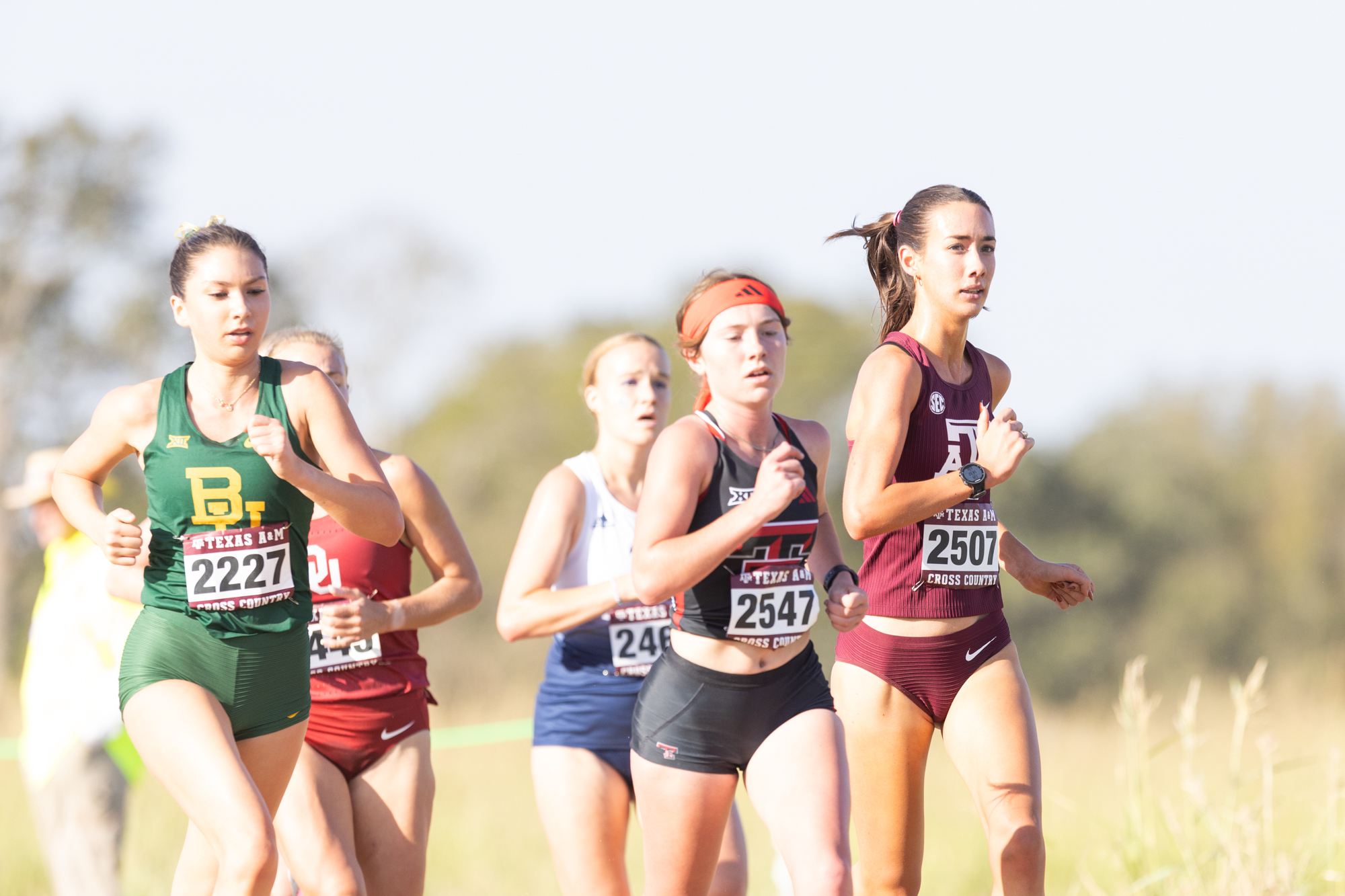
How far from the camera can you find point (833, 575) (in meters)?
4.14

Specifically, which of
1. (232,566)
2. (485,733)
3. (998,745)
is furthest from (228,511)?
(485,733)

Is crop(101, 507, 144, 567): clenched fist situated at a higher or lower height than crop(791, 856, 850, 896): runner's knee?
higher

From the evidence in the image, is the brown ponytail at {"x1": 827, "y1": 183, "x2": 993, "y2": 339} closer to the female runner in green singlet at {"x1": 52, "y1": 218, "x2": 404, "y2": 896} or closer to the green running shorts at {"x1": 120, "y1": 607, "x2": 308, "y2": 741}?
the female runner in green singlet at {"x1": 52, "y1": 218, "x2": 404, "y2": 896}

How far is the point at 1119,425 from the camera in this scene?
3622cm

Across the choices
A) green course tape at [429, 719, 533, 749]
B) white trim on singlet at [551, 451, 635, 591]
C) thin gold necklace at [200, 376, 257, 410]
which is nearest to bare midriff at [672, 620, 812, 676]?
white trim on singlet at [551, 451, 635, 591]

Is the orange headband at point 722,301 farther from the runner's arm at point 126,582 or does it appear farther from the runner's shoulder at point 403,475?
the runner's arm at point 126,582

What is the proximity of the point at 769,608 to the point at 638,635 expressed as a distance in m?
1.17

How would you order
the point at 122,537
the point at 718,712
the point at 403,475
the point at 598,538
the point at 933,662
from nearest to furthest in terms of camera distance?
the point at 122,537 < the point at 718,712 < the point at 933,662 < the point at 403,475 < the point at 598,538

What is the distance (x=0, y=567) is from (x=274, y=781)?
22.1 meters

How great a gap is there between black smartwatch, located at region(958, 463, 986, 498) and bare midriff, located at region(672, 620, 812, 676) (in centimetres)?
68

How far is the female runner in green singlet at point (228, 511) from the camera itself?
3867 millimetres

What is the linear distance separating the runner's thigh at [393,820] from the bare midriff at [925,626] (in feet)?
5.17

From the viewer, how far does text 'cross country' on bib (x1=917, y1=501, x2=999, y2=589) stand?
4.22m

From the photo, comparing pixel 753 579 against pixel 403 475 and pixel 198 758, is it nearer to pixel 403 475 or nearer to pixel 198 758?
pixel 403 475
